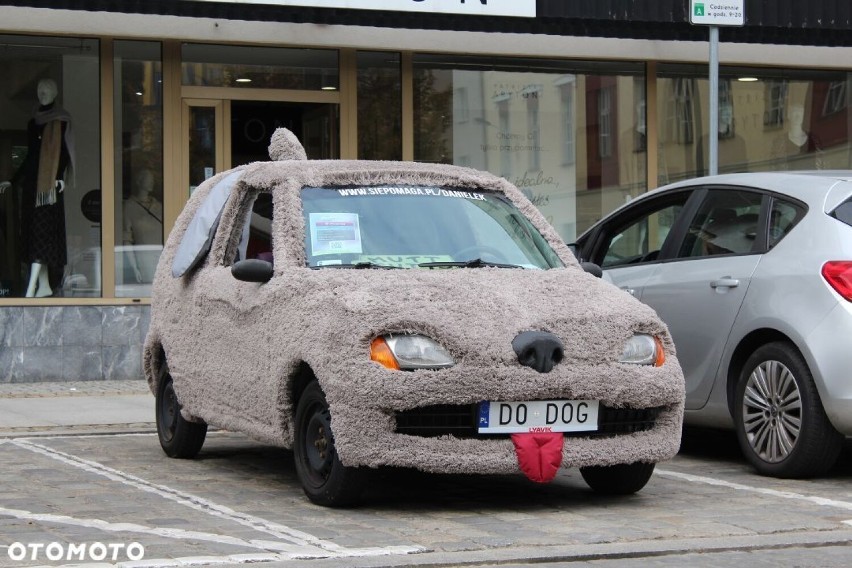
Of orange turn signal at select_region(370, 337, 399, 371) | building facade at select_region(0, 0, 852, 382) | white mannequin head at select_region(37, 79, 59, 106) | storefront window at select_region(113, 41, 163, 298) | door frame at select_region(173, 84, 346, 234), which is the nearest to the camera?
orange turn signal at select_region(370, 337, 399, 371)

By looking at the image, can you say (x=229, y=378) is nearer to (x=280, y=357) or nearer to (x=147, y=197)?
(x=280, y=357)

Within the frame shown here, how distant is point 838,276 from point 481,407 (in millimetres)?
2264

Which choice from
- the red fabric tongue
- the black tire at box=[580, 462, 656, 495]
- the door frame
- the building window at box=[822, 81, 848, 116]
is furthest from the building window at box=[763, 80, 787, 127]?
the red fabric tongue

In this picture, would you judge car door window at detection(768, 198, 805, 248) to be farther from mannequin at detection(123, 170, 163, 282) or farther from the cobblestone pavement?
mannequin at detection(123, 170, 163, 282)

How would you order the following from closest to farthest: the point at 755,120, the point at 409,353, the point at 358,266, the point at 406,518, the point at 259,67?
the point at 409,353, the point at 406,518, the point at 358,266, the point at 259,67, the point at 755,120

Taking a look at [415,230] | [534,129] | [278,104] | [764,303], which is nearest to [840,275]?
[764,303]

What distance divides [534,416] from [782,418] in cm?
193

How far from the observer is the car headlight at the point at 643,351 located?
7020 mm

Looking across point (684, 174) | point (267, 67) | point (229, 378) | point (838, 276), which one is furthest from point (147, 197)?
point (838, 276)

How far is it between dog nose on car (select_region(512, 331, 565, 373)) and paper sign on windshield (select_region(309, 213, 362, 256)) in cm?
115

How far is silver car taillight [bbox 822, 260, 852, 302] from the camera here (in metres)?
7.73

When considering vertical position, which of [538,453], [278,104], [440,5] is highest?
[440,5]

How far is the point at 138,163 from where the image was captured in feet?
49.5

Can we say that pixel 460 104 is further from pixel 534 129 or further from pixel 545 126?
pixel 545 126
